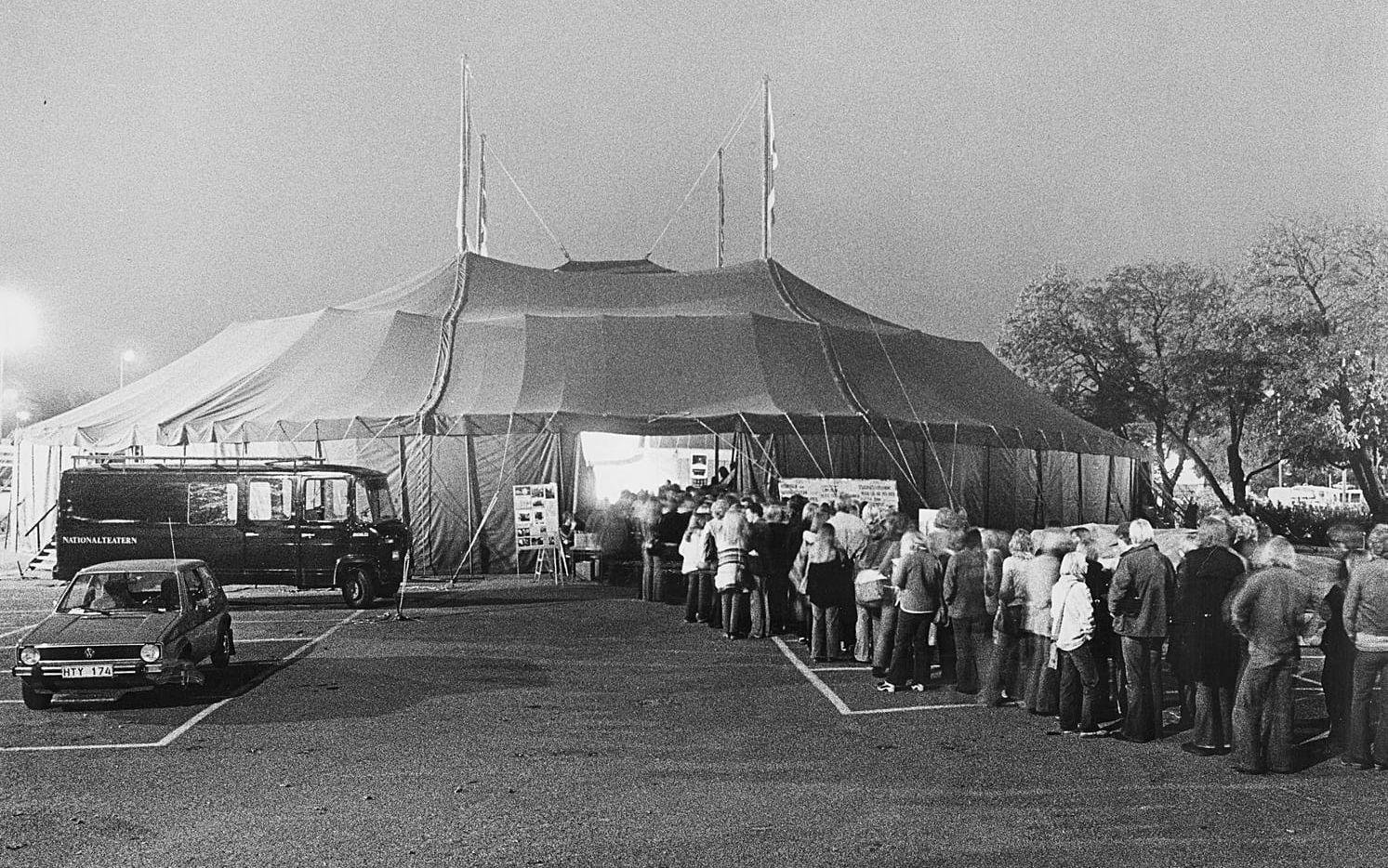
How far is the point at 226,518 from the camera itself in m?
19.8

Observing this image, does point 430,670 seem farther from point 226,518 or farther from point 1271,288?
point 1271,288

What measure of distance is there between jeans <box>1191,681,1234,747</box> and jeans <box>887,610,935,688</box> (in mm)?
3025

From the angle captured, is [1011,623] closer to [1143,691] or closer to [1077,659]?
[1077,659]

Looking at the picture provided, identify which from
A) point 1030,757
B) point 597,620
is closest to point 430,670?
point 597,620

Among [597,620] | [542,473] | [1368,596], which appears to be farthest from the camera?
[542,473]

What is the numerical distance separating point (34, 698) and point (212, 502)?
28.7ft

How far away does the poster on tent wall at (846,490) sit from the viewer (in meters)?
24.5

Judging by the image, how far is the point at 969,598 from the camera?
468 inches

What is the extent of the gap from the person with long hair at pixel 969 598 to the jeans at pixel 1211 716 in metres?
2.41

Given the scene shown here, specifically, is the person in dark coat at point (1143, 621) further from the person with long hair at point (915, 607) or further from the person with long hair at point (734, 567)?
the person with long hair at point (734, 567)

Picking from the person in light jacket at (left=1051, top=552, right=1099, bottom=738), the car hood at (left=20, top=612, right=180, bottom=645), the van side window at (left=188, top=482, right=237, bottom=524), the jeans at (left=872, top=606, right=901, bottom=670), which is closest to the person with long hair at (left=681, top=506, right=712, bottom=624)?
the jeans at (left=872, top=606, right=901, bottom=670)

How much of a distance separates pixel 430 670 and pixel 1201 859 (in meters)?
8.41

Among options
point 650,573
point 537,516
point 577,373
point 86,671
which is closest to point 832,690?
point 86,671

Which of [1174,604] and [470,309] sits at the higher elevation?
[470,309]
